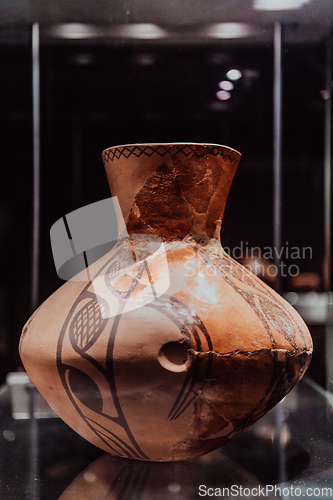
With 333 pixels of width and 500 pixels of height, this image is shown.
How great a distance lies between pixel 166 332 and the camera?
767 millimetres

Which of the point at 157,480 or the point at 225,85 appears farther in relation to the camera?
the point at 225,85

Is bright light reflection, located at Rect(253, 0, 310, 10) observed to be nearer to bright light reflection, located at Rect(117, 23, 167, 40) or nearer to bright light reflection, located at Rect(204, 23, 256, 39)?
bright light reflection, located at Rect(204, 23, 256, 39)

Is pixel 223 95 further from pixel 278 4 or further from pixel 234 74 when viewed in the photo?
pixel 278 4

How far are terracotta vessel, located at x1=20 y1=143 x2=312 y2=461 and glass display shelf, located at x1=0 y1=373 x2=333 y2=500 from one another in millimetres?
43

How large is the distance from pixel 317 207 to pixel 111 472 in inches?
39.6

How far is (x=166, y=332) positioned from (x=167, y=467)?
0.96 feet

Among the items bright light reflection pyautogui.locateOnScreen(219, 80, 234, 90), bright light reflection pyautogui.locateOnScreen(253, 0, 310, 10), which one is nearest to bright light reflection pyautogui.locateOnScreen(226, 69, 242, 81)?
bright light reflection pyautogui.locateOnScreen(219, 80, 234, 90)

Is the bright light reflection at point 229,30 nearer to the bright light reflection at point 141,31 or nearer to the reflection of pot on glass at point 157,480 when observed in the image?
the bright light reflection at point 141,31

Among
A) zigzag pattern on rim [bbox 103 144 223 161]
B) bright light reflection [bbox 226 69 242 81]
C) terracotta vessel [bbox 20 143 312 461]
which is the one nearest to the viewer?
terracotta vessel [bbox 20 143 312 461]

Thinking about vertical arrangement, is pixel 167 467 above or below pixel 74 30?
below

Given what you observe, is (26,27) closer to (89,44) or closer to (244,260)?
(89,44)

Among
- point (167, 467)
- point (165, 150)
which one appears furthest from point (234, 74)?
point (167, 467)

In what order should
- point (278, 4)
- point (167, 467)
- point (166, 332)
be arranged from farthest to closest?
point (278, 4) < point (167, 467) < point (166, 332)

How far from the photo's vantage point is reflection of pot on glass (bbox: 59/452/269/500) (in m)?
0.79
